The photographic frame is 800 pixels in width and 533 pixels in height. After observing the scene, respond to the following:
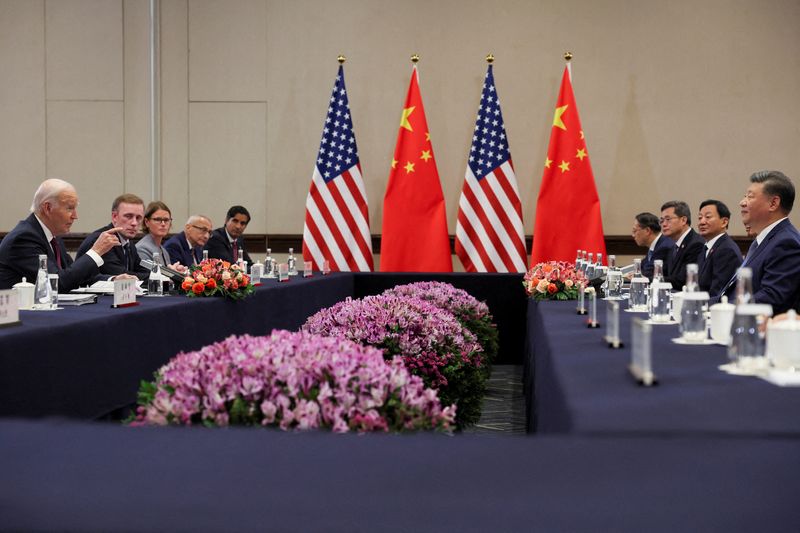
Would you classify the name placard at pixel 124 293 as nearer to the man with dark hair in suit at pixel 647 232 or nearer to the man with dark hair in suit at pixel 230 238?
the man with dark hair in suit at pixel 230 238

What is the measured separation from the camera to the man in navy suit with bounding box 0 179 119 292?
3971 mm

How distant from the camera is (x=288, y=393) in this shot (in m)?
1.73

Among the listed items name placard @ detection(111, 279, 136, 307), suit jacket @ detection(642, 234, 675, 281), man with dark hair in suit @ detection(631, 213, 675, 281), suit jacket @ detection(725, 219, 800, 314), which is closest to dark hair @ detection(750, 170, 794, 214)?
suit jacket @ detection(725, 219, 800, 314)

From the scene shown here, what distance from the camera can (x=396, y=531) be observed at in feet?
3.54

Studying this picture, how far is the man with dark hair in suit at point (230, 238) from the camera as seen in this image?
715 centimetres

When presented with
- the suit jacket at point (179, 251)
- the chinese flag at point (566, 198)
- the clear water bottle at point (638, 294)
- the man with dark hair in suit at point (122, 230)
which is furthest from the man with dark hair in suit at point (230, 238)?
the clear water bottle at point (638, 294)

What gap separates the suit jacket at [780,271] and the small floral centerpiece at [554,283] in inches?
55.9

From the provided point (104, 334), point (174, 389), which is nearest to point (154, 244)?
point (104, 334)

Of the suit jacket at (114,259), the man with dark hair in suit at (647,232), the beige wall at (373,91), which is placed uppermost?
the beige wall at (373,91)

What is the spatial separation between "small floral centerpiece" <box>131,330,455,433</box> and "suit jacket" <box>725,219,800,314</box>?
2075 mm

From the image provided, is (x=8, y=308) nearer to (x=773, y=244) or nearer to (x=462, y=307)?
(x=773, y=244)

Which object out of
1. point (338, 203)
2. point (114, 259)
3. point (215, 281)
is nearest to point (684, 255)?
point (338, 203)

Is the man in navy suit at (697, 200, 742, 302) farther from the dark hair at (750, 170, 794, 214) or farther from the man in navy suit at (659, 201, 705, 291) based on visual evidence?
the dark hair at (750, 170, 794, 214)

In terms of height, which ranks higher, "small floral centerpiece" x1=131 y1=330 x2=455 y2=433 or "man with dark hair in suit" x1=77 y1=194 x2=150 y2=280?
"man with dark hair in suit" x1=77 y1=194 x2=150 y2=280
